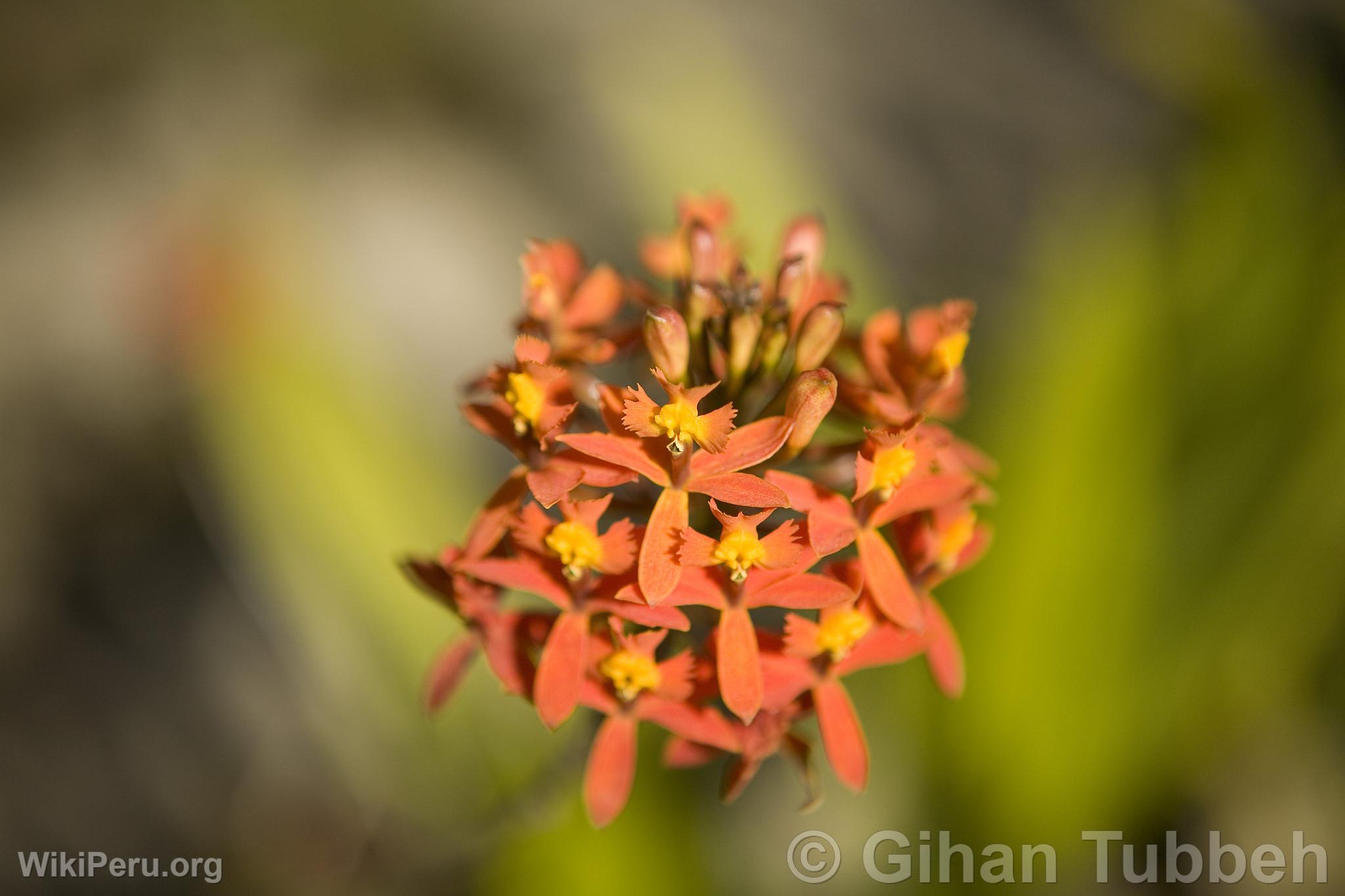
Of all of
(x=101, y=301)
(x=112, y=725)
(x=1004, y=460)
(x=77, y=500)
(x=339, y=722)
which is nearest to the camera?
(x=1004, y=460)

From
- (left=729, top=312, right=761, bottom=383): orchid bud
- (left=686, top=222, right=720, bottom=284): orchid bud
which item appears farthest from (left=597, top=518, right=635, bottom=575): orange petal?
(left=686, top=222, right=720, bottom=284): orchid bud

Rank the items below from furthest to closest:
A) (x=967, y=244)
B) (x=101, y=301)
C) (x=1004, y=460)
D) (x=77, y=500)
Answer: (x=967, y=244) → (x=101, y=301) → (x=77, y=500) → (x=1004, y=460)

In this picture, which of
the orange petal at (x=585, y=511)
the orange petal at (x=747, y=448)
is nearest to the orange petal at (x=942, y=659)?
the orange petal at (x=747, y=448)

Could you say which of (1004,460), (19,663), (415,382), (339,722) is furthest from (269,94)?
(1004,460)

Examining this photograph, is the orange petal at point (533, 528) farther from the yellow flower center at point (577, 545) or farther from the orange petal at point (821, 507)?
the orange petal at point (821, 507)

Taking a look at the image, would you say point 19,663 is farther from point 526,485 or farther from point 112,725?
point 526,485

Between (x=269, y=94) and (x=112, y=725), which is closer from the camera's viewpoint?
(x=112, y=725)
